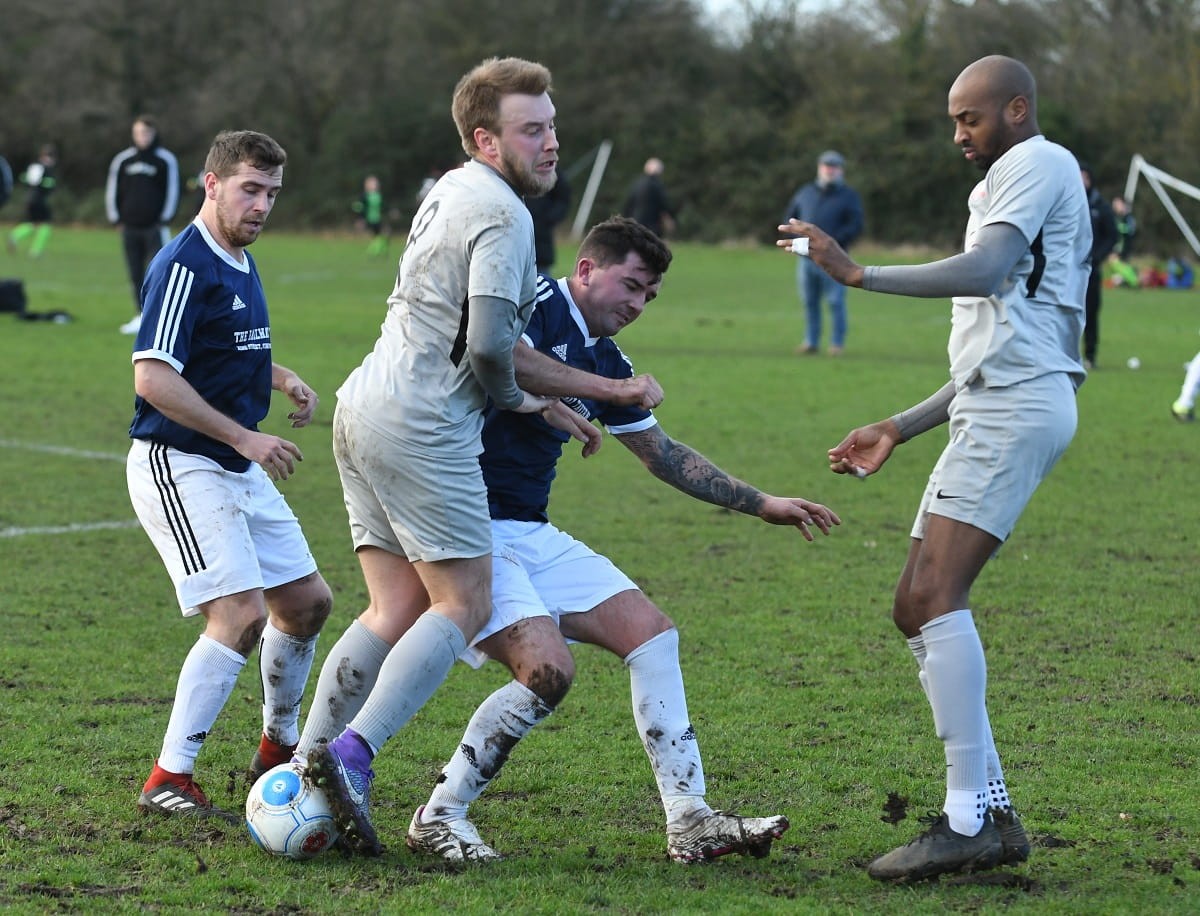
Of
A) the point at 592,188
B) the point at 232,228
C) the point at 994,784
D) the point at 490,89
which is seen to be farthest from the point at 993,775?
the point at 592,188

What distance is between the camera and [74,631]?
6.61 m

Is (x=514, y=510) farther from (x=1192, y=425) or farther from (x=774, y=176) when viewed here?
(x=774, y=176)

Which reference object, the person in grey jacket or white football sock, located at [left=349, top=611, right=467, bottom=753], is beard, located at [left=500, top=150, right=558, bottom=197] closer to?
white football sock, located at [left=349, top=611, right=467, bottom=753]

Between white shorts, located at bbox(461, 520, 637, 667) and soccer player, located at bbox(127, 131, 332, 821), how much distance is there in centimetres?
67

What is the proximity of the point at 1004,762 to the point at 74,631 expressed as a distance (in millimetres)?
3928

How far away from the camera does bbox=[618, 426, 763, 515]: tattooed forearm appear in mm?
4676

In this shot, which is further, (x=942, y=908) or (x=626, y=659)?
(x=626, y=659)

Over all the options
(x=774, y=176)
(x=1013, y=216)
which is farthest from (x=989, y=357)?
(x=774, y=176)

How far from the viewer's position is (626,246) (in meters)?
4.44

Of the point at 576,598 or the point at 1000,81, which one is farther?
the point at 576,598

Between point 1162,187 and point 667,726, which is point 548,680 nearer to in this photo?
point 667,726

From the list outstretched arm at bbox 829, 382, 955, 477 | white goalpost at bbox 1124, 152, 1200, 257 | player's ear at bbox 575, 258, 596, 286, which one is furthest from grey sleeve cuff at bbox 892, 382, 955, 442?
white goalpost at bbox 1124, 152, 1200, 257

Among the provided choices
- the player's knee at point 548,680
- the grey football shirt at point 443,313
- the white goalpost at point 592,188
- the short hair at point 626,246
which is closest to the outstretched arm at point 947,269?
the short hair at point 626,246

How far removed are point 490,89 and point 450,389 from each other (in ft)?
2.60
